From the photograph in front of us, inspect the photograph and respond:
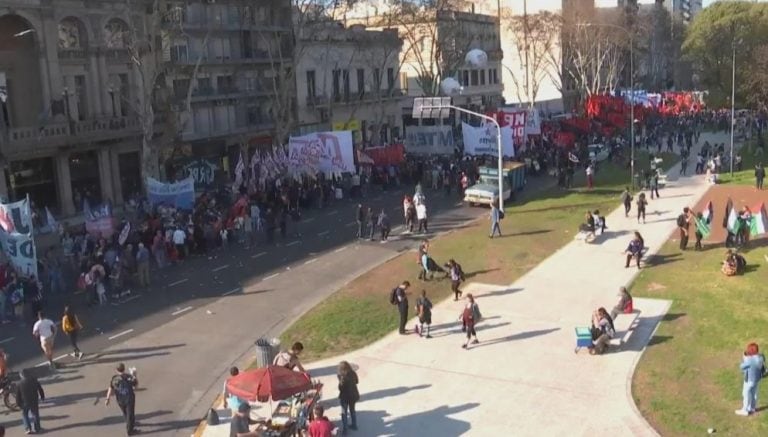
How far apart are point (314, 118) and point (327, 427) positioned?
157 ft

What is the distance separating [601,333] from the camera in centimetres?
1958

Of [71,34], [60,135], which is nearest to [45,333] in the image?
[60,135]

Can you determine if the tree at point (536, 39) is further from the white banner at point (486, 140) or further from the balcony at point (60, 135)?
the balcony at point (60, 135)

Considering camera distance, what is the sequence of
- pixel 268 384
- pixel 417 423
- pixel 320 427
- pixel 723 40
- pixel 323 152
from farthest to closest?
pixel 723 40 < pixel 323 152 < pixel 417 423 < pixel 268 384 < pixel 320 427

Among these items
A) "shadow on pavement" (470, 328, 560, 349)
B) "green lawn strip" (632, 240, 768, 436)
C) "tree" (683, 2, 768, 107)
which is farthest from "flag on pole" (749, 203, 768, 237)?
"tree" (683, 2, 768, 107)

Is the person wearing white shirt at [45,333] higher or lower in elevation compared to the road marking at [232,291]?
higher

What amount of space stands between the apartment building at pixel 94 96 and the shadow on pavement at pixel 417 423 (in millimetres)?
26701

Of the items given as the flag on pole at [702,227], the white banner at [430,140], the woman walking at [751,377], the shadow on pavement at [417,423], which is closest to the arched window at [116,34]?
the white banner at [430,140]

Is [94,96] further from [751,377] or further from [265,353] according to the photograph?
[751,377]

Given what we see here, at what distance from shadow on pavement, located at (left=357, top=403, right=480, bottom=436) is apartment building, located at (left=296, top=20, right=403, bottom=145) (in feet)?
134

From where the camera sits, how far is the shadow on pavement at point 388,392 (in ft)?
57.5

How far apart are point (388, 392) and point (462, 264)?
11356mm

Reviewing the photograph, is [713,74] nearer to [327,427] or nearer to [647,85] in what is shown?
[647,85]

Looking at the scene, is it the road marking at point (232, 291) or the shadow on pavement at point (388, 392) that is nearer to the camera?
the shadow on pavement at point (388, 392)
